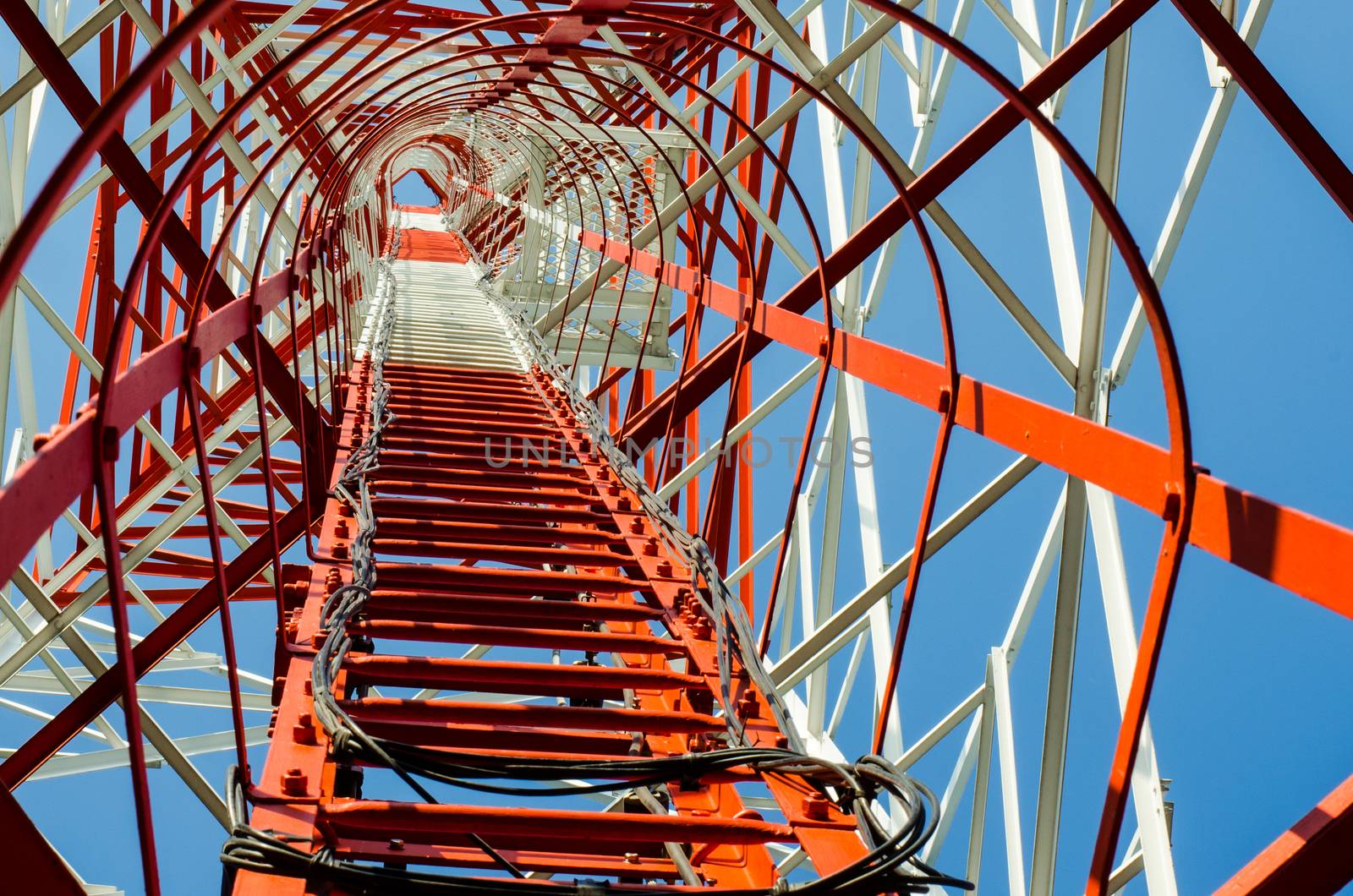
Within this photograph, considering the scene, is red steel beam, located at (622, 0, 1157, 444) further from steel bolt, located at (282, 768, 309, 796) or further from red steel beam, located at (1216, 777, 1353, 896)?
red steel beam, located at (1216, 777, 1353, 896)

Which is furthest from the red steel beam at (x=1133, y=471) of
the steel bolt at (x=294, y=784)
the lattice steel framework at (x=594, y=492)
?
the steel bolt at (x=294, y=784)

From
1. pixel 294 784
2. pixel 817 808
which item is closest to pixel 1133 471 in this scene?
pixel 817 808

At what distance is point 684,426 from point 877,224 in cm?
831

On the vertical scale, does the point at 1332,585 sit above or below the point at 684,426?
below

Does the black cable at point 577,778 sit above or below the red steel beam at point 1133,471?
below

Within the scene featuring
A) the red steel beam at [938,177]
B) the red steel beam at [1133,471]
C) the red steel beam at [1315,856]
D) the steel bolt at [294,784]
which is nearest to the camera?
the red steel beam at [1315,856]

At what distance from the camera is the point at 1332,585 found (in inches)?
94.9

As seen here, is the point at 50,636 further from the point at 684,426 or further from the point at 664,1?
the point at 664,1

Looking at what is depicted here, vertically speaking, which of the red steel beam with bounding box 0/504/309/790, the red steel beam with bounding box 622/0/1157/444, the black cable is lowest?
the black cable

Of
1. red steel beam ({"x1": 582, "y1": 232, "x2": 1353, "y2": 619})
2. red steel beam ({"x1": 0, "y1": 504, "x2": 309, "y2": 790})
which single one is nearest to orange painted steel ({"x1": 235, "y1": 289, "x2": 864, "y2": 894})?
red steel beam ({"x1": 0, "y1": 504, "x2": 309, "y2": 790})

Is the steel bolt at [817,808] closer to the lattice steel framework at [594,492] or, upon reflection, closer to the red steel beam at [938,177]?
the lattice steel framework at [594,492]

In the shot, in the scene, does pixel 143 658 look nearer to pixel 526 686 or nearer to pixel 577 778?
pixel 526 686

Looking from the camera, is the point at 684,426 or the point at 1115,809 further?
the point at 684,426

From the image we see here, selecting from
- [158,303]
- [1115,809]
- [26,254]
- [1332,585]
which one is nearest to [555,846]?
[1115,809]
